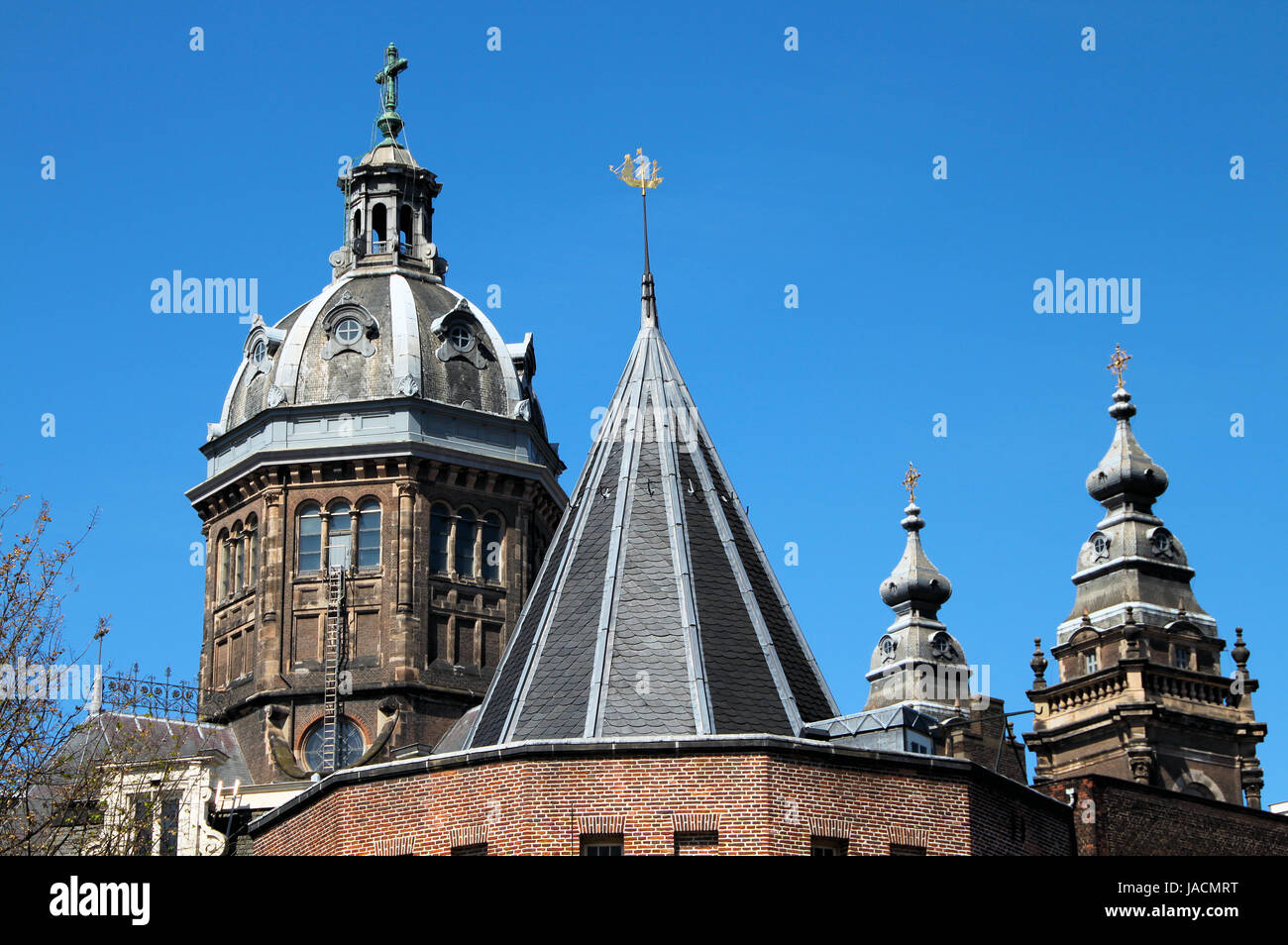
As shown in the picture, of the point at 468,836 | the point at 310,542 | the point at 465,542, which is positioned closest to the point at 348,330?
the point at 310,542

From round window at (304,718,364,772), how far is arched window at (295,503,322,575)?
17.1 ft

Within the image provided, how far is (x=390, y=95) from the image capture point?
8456 cm

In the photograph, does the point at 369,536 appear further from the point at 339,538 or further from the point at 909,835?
the point at 909,835

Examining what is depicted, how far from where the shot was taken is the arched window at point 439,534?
75438 millimetres

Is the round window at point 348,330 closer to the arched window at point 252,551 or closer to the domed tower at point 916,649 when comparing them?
the arched window at point 252,551

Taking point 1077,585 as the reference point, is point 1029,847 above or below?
below

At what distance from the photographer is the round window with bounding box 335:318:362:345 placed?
76.6m

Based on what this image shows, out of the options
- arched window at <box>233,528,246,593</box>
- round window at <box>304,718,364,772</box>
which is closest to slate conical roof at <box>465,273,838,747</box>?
round window at <box>304,718,364,772</box>

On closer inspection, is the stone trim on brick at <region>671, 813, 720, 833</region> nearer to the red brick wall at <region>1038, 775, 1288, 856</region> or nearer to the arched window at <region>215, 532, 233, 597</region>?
the red brick wall at <region>1038, 775, 1288, 856</region>
